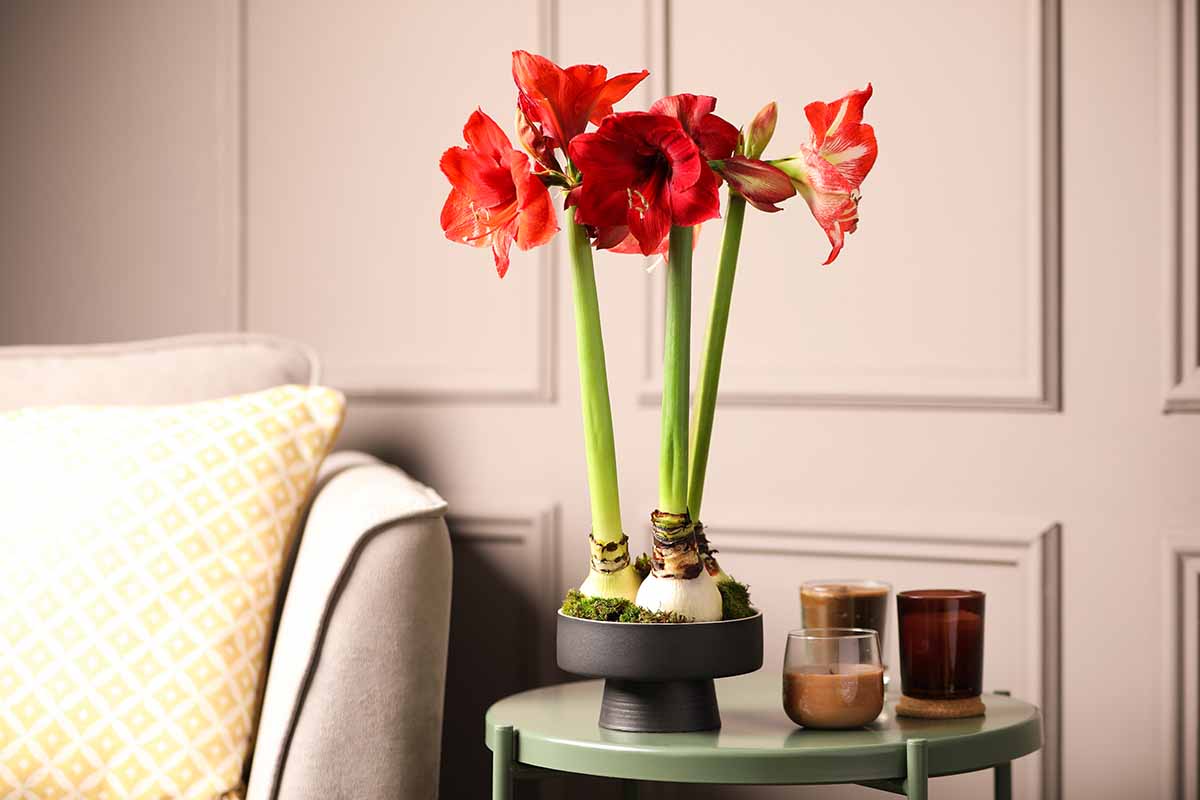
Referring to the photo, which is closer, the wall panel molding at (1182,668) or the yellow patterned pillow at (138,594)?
the yellow patterned pillow at (138,594)

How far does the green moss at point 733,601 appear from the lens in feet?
3.80

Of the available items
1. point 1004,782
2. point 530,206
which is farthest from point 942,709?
point 530,206

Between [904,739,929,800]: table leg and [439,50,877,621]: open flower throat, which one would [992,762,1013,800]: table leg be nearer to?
[904,739,929,800]: table leg

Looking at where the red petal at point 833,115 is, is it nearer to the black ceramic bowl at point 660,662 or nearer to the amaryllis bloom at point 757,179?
the amaryllis bloom at point 757,179

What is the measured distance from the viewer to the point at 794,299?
1695 mm

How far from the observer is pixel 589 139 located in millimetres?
1030

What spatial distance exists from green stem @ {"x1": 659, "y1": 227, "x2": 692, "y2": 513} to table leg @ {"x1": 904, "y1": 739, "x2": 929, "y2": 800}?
11.0 inches

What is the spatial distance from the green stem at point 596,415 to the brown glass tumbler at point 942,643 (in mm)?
298

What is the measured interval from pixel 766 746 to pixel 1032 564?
A: 0.62m

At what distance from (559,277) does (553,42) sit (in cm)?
35

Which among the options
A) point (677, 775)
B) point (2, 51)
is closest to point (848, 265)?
point (677, 775)

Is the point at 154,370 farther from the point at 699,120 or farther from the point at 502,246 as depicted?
the point at 699,120

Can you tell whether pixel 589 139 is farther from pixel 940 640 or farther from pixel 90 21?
pixel 90 21

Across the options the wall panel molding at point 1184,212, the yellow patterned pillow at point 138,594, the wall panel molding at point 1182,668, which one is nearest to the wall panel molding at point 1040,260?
→ the wall panel molding at point 1184,212
